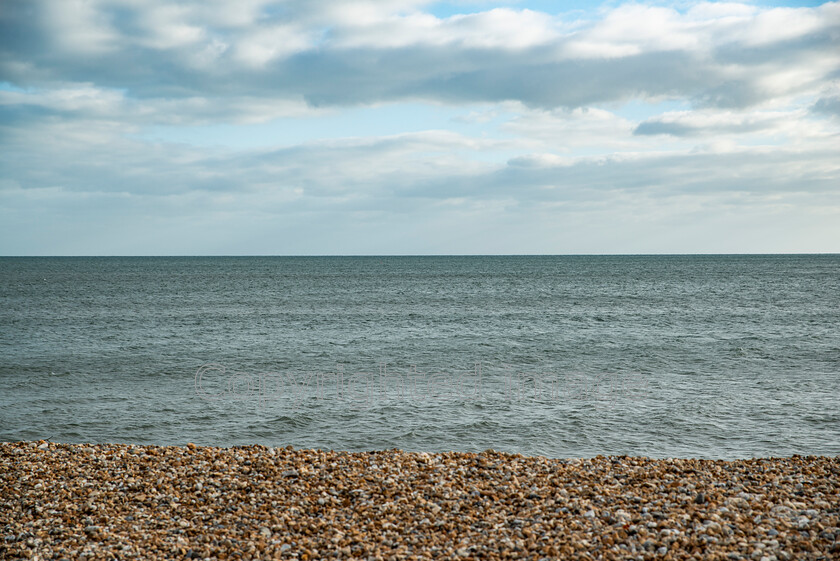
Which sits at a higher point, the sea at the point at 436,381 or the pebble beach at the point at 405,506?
the pebble beach at the point at 405,506

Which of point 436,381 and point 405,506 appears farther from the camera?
point 436,381

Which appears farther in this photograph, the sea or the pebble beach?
the sea

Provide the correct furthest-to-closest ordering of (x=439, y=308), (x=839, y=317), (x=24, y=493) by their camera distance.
→ (x=439, y=308) < (x=839, y=317) < (x=24, y=493)

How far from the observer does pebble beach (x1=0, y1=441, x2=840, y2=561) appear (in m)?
9.07

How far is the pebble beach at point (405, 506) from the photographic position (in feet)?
29.8

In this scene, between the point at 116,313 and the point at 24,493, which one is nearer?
the point at 24,493

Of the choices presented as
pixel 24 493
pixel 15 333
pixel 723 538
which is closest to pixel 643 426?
pixel 723 538

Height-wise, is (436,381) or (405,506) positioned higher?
(405,506)

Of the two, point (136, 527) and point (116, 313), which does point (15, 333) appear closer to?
point (116, 313)

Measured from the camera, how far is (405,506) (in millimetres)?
10672

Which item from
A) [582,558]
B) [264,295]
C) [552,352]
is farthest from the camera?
[264,295]

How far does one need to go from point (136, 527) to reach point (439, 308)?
2041 inches

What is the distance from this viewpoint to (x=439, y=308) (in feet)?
202

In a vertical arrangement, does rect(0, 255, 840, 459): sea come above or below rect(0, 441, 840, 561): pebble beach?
below
